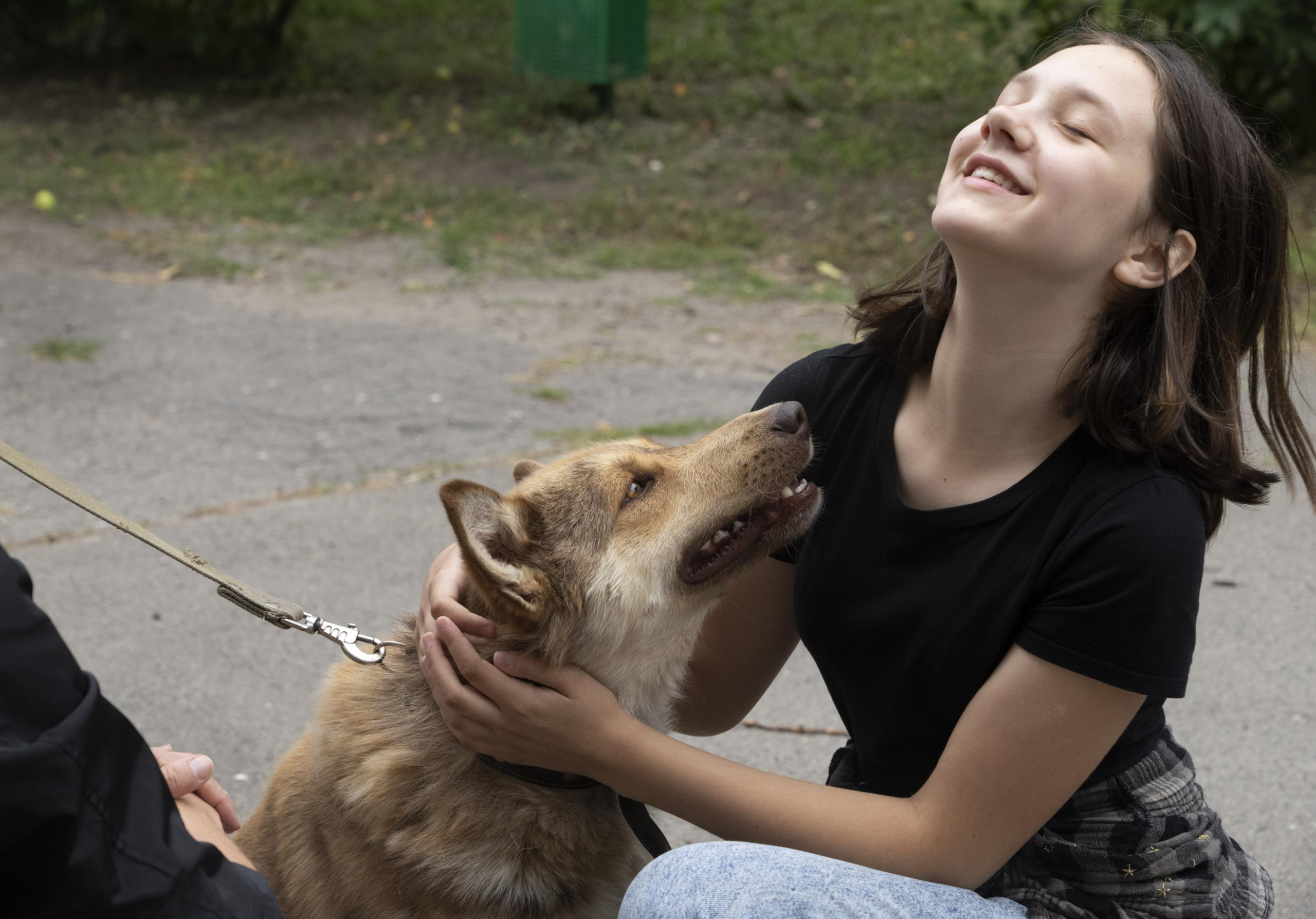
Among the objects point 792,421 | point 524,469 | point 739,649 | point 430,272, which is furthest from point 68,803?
point 430,272

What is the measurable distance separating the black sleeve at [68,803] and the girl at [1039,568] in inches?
33.9

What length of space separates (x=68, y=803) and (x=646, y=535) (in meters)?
1.46

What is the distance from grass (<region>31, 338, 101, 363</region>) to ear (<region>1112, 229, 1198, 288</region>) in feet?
19.0

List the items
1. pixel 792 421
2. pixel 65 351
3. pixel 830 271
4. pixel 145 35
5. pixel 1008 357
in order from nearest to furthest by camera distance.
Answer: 1. pixel 1008 357
2. pixel 792 421
3. pixel 65 351
4. pixel 830 271
5. pixel 145 35

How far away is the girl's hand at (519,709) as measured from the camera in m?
2.32

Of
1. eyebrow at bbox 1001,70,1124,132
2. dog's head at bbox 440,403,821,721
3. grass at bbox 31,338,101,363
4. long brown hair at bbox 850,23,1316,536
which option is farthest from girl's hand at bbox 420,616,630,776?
grass at bbox 31,338,101,363

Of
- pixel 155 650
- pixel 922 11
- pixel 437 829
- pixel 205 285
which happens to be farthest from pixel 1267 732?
pixel 922 11

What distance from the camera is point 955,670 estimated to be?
89.7 inches

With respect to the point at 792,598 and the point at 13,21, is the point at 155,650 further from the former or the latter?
the point at 13,21

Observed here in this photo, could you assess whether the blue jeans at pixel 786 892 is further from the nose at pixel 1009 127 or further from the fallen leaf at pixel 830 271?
the fallen leaf at pixel 830 271

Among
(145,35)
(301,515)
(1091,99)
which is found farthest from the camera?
(145,35)

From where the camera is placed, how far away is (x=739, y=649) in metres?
2.89

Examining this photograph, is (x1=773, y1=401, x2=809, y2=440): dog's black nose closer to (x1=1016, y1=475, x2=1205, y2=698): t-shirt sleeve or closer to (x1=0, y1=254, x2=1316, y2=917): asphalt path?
(x1=1016, y1=475, x2=1205, y2=698): t-shirt sleeve

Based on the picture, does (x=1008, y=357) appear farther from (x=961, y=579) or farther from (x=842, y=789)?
(x=842, y=789)
